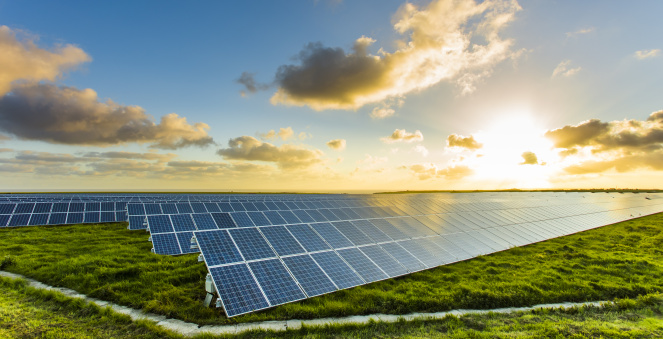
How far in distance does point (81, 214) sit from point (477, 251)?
128ft

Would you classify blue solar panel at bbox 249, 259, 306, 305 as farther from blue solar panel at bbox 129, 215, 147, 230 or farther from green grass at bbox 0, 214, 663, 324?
blue solar panel at bbox 129, 215, 147, 230

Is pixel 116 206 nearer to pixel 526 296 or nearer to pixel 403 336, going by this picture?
pixel 403 336

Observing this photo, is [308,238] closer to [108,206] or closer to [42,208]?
[108,206]

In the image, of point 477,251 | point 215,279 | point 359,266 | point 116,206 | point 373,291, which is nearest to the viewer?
point 215,279

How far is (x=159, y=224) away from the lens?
64.2 ft

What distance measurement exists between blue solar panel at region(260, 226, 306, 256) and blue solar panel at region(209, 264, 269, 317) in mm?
2230

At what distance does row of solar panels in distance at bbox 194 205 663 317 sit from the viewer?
32.0ft

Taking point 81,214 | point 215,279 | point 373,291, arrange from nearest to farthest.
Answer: point 215,279 → point 373,291 → point 81,214

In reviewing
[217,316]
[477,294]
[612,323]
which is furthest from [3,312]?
[612,323]

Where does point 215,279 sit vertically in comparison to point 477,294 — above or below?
above

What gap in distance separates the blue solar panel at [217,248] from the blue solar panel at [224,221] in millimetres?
6664

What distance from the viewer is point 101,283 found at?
12531mm

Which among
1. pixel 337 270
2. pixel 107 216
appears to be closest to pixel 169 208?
pixel 107 216

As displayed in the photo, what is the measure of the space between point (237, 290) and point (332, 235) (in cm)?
673
